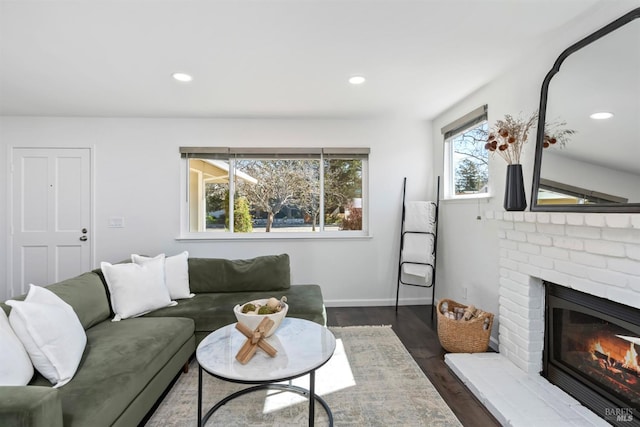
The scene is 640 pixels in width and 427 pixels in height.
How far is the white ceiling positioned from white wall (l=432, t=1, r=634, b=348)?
0.05 m

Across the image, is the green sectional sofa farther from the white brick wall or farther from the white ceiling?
the white ceiling

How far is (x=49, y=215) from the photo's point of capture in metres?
3.66

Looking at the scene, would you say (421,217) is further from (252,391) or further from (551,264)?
(252,391)

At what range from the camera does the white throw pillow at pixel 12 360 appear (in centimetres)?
130

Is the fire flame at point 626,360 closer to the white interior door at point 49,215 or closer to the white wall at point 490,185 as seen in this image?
the white wall at point 490,185

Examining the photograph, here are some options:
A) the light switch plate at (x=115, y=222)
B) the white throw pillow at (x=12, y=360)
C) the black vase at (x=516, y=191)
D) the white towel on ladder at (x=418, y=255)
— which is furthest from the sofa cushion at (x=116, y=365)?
the black vase at (x=516, y=191)

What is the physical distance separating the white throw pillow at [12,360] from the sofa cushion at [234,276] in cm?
159

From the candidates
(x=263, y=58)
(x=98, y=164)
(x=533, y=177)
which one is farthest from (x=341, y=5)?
(x=98, y=164)

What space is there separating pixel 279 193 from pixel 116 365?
2.60 metres

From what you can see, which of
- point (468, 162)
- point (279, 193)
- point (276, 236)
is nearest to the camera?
point (468, 162)

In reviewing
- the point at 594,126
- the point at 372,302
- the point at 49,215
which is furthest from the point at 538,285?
the point at 49,215

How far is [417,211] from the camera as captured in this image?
361 centimetres

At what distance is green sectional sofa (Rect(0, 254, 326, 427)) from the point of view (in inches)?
45.9

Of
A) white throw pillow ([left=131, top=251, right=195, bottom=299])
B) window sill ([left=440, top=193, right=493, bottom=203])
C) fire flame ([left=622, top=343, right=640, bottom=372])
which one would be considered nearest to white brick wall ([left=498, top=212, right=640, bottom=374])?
fire flame ([left=622, top=343, right=640, bottom=372])
